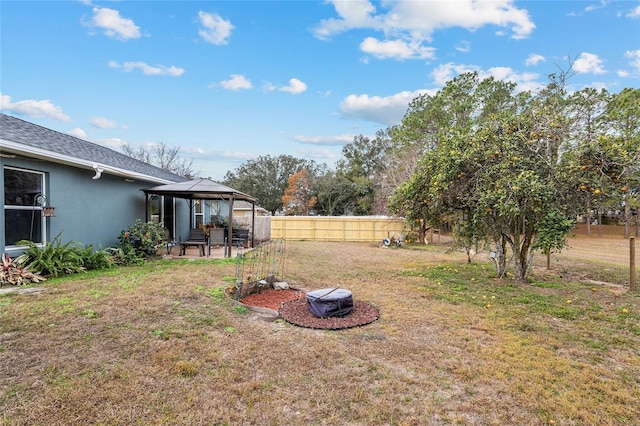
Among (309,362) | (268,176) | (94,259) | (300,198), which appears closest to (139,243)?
(94,259)

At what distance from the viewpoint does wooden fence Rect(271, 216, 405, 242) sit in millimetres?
18891

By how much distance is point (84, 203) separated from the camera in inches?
303

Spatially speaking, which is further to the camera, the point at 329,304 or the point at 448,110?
the point at 448,110

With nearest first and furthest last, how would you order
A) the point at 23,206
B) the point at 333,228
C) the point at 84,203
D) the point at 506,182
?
the point at 506,182 → the point at 23,206 → the point at 84,203 → the point at 333,228

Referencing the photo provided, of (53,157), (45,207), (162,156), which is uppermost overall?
(162,156)

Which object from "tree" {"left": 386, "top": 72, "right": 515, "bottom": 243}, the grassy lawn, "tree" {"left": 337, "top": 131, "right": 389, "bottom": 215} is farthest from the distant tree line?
"tree" {"left": 337, "top": 131, "right": 389, "bottom": 215}

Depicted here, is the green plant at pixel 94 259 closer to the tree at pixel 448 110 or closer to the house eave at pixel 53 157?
the house eave at pixel 53 157

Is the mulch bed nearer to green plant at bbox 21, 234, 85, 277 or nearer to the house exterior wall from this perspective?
green plant at bbox 21, 234, 85, 277

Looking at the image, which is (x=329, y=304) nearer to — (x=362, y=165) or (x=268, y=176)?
(x=362, y=165)

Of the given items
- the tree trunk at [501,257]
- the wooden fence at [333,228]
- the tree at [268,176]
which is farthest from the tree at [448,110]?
the tree at [268,176]

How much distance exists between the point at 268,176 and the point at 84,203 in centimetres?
2910

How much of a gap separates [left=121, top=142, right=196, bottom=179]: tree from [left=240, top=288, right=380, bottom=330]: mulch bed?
29624mm

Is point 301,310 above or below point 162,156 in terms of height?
below

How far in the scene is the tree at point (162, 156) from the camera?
3250 cm
